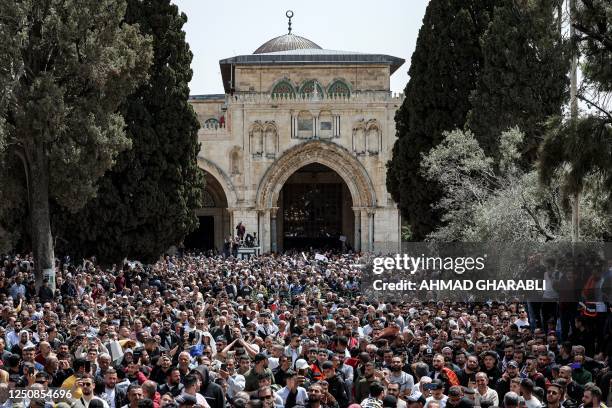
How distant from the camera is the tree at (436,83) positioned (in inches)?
1080

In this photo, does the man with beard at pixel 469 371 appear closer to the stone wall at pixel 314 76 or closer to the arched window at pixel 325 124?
the arched window at pixel 325 124

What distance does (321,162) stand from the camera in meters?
44.2

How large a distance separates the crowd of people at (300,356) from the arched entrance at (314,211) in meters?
28.1

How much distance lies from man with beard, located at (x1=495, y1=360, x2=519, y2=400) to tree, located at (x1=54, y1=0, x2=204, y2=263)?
16624mm

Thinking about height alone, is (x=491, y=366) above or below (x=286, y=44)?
below

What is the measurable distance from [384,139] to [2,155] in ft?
85.1

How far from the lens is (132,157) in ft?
85.8

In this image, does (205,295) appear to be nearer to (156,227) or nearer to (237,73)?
(156,227)

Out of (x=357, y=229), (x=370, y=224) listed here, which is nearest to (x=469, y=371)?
(x=370, y=224)

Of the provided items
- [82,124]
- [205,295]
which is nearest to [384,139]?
[205,295]

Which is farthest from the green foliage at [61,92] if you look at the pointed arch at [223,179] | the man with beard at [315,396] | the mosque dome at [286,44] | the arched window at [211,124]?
the mosque dome at [286,44]

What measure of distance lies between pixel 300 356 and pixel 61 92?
10.4m

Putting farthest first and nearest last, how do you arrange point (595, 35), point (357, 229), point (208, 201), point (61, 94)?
point (208, 201) < point (357, 229) < point (61, 94) < point (595, 35)

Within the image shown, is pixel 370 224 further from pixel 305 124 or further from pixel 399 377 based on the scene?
pixel 399 377
